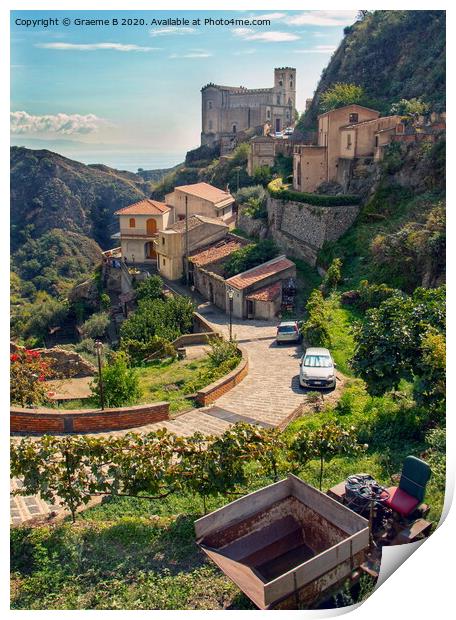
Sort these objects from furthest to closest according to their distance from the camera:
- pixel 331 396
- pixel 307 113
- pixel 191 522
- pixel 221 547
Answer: pixel 307 113
pixel 331 396
pixel 191 522
pixel 221 547

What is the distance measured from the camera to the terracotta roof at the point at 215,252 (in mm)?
31578

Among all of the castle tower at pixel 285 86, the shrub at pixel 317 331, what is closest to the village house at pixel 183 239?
the shrub at pixel 317 331

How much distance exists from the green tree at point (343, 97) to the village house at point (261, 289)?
19755mm

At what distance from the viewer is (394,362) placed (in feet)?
40.1

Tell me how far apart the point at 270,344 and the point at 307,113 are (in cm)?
3817

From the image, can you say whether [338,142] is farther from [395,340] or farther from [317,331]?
[395,340]

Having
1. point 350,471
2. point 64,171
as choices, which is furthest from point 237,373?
point 64,171

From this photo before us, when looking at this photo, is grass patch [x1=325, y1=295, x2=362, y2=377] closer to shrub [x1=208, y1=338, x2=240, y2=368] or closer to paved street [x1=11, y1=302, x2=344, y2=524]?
paved street [x1=11, y1=302, x2=344, y2=524]

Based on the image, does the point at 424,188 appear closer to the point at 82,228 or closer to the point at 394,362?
the point at 394,362

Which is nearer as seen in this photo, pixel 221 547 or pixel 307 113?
pixel 221 547

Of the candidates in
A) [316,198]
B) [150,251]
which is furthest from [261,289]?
[150,251]

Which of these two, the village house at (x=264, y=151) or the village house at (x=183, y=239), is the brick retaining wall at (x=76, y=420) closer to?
the village house at (x=183, y=239)

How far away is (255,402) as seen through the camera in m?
14.8

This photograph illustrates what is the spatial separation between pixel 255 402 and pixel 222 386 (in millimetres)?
1148
